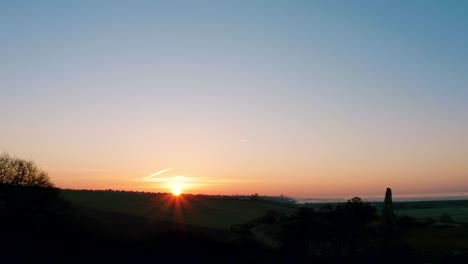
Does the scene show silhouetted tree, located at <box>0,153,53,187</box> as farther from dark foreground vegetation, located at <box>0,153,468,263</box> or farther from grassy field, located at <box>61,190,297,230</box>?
grassy field, located at <box>61,190,297,230</box>

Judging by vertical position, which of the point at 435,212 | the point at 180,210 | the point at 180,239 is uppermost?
the point at 435,212

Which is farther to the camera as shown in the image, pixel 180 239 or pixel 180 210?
pixel 180 210

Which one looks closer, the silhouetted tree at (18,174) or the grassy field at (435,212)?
the silhouetted tree at (18,174)

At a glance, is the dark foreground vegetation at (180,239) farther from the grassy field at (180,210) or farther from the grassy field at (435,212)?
the grassy field at (435,212)

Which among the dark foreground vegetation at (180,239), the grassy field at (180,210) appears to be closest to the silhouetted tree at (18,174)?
the dark foreground vegetation at (180,239)

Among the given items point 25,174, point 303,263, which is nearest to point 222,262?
point 303,263

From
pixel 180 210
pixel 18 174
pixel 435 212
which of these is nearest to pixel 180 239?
pixel 18 174

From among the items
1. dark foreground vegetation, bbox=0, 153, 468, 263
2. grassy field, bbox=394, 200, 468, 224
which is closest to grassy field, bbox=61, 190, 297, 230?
dark foreground vegetation, bbox=0, 153, 468, 263

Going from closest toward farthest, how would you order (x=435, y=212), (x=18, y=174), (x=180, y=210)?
(x=18, y=174) → (x=180, y=210) → (x=435, y=212)

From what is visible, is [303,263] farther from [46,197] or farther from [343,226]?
[46,197]

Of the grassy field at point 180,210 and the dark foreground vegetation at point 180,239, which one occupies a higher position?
the grassy field at point 180,210

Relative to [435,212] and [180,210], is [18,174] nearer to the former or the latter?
[180,210]

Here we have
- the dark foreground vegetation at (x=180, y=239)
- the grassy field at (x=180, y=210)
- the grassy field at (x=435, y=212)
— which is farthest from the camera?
the grassy field at (x=435, y=212)

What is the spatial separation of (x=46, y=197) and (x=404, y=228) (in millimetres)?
36205
